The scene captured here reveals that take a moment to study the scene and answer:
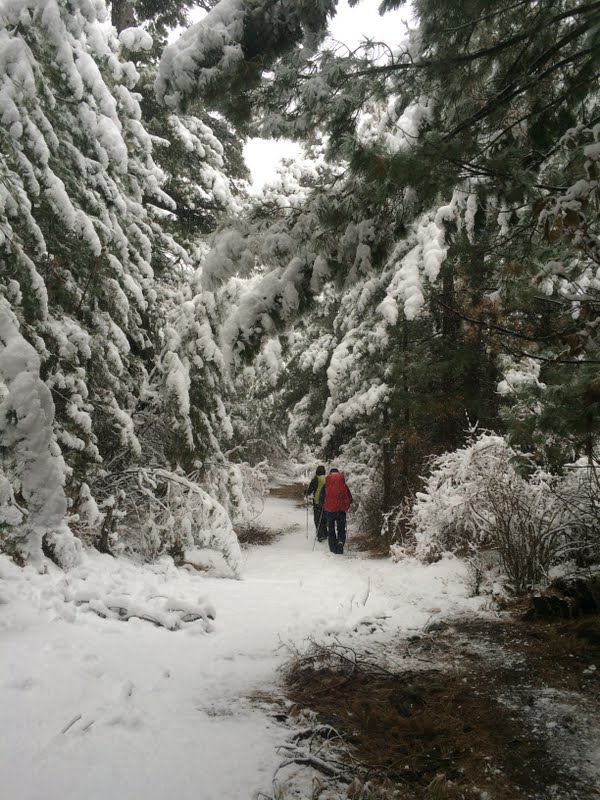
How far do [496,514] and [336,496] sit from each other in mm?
5426

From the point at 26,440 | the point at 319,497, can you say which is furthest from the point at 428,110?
the point at 319,497

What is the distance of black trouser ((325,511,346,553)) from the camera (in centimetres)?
1075

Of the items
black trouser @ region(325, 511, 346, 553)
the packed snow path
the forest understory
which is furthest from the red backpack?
the forest understory

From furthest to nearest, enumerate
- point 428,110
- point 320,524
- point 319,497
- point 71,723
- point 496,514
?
point 320,524
point 319,497
point 496,514
point 428,110
point 71,723

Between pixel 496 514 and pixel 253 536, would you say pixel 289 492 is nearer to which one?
pixel 253 536

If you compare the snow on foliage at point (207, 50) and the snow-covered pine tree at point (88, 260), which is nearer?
the snow on foliage at point (207, 50)

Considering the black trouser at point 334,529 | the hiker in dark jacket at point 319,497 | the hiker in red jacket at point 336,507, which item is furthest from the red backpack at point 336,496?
the hiker in dark jacket at point 319,497

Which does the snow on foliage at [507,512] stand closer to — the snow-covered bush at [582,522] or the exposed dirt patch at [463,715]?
the snow-covered bush at [582,522]

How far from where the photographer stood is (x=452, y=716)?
303cm

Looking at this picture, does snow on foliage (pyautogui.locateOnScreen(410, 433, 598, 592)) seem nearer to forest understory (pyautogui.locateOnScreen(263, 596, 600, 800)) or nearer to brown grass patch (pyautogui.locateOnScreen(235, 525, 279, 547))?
forest understory (pyautogui.locateOnScreen(263, 596, 600, 800))

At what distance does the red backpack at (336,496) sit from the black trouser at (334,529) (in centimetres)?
13

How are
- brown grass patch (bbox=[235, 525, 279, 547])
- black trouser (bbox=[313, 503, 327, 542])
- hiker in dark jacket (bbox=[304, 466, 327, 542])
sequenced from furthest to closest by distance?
brown grass patch (bbox=[235, 525, 279, 547]) < black trouser (bbox=[313, 503, 327, 542]) < hiker in dark jacket (bbox=[304, 466, 327, 542])

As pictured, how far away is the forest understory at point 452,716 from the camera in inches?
93.7

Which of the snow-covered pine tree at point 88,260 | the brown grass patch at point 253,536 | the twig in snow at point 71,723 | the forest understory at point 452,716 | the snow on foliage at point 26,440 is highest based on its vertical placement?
the snow-covered pine tree at point 88,260
